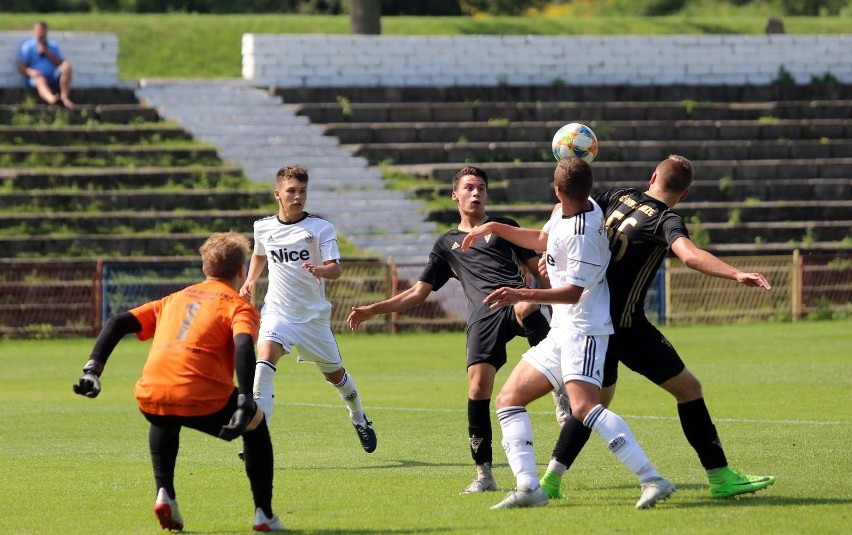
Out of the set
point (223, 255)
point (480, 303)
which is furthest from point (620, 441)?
point (223, 255)

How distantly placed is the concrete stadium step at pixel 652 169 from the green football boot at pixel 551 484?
838 inches

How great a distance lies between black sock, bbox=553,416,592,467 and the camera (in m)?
7.89

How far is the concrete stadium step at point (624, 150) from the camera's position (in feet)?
99.9

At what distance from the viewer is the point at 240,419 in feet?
22.1

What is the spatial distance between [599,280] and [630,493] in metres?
1.55

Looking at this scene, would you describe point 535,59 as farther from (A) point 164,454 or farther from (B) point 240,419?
(B) point 240,419

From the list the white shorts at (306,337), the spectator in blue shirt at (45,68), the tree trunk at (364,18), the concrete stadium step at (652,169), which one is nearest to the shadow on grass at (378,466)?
the white shorts at (306,337)

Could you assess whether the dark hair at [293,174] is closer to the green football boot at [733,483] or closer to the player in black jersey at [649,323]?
the player in black jersey at [649,323]

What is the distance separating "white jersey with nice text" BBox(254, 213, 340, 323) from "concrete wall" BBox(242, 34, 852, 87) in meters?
23.0

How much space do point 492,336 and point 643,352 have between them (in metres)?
1.24

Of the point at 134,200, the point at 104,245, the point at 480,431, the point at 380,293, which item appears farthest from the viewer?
the point at 134,200

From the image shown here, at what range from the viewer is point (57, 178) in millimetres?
27859

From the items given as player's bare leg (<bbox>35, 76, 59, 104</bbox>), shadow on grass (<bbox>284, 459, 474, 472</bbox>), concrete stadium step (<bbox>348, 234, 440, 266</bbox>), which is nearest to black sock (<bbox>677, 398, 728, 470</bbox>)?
shadow on grass (<bbox>284, 459, 474, 472</bbox>)

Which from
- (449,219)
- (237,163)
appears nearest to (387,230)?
(449,219)
